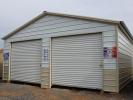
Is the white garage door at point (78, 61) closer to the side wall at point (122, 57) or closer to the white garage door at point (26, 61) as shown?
the side wall at point (122, 57)

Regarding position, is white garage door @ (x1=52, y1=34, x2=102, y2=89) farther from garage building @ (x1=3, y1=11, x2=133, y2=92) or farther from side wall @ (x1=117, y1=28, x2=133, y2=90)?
side wall @ (x1=117, y1=28, x2=133, y2=90)

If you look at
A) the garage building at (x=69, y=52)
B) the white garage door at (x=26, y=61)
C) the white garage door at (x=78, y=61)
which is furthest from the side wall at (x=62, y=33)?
the white garage door at (x=26, y=61)

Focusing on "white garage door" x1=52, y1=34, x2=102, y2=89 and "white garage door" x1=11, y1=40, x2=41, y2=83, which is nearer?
"white garage door" x1=52, y1=34, x2=102, y2=89

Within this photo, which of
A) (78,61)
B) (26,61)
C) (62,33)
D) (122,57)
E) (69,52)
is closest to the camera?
(78,61)

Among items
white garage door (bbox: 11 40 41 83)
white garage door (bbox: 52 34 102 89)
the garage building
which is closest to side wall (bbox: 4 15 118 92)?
the garage building

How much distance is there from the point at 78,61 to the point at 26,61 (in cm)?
372

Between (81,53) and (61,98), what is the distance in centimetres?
265

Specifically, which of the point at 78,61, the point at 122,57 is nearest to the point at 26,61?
the point at 78,61

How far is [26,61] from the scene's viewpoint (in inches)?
463

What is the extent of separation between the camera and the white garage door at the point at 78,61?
902 cm

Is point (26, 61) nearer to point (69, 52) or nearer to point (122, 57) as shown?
point (69, 52)

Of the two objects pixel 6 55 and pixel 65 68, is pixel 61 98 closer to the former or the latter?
pixel 65 68

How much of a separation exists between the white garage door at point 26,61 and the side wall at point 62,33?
40 centimetres

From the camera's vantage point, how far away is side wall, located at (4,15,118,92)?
8477 mm
